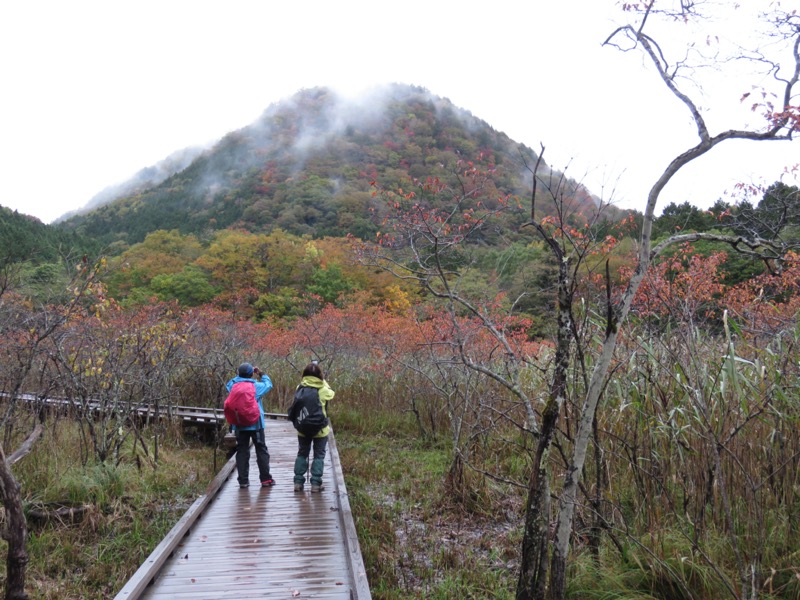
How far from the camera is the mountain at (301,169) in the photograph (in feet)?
101

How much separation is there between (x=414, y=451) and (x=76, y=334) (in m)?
5.45

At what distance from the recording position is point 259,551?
173 inches

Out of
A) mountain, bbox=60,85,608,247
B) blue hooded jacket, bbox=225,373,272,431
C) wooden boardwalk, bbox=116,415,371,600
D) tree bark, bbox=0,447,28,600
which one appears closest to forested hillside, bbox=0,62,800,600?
→ tree bark, bbox=0,447,28,600

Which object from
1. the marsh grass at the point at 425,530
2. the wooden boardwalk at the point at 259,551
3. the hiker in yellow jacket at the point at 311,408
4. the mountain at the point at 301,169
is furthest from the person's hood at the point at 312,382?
the mountain at the point at 301,169

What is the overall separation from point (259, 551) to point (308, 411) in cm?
142

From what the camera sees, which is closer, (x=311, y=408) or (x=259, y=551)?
(x=259, y=551)

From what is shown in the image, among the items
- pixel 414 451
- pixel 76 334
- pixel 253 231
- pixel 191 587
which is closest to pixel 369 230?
pixel 253 231

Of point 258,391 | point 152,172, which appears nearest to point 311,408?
point 258,391

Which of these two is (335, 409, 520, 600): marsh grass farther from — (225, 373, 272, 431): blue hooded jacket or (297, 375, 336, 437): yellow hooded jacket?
(225, 373, 272, 431): blue hooded jacket

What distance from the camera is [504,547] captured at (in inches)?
204

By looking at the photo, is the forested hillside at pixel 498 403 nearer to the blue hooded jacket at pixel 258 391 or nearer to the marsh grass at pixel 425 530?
the marsh grass at pixel 425 530

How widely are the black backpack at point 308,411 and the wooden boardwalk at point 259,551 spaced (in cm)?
76

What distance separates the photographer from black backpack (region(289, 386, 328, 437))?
5461 millimetres

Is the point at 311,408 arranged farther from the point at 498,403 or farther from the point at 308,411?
the point at 498,403
